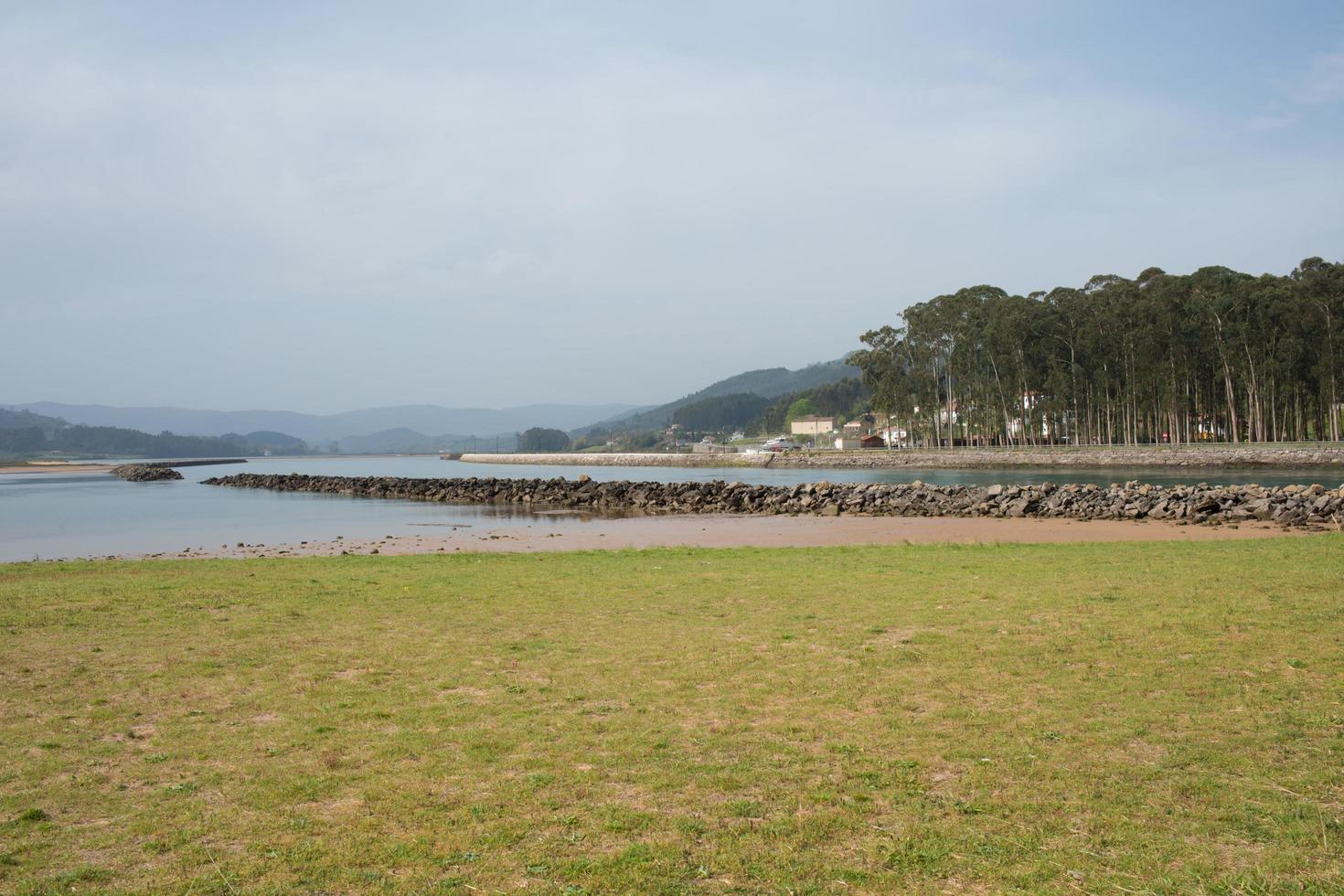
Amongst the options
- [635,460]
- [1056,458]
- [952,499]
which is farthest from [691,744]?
[635,460]

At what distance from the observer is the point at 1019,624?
9.70 metres

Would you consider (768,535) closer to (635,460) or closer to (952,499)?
(952,499)

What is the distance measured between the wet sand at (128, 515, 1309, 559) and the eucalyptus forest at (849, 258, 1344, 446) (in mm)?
47326

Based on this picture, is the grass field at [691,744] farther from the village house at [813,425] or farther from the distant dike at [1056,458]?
the village house at [813,425]

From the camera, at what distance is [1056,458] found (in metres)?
71.9

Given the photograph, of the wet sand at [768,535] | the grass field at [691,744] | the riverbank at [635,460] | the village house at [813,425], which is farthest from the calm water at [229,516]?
the village house at [813,425]

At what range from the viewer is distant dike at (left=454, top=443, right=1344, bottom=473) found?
56.3 meters

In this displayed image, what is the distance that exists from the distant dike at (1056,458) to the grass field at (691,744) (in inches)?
2102

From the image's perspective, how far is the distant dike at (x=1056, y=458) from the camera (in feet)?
185

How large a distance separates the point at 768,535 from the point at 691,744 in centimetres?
2058

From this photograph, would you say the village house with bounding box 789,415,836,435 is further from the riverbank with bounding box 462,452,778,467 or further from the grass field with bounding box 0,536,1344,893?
the grass field with bounding box 0,536,1344,893

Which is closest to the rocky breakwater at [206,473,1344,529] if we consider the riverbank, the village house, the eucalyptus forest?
the eucalyptus forest

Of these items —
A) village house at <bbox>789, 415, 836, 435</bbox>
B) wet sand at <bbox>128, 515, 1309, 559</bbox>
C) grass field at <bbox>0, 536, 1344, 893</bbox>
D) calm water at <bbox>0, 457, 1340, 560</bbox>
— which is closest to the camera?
grass field at <bbox>0, 536, 1344, 893</bbox>

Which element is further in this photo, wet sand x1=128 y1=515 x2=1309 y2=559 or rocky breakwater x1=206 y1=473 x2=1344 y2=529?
rocky breakwater x1=206 y1=473 x2=1344 y2=529
